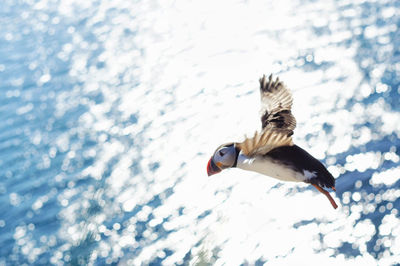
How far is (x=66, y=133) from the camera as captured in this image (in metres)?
61.3

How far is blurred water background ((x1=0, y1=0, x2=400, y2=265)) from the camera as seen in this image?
4378 centimetres

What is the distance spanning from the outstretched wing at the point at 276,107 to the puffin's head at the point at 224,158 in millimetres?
1606

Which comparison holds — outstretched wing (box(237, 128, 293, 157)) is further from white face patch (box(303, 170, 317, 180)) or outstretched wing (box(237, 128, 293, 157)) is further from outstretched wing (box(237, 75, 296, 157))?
→ white face patch (box(303, 170, 317, 180))

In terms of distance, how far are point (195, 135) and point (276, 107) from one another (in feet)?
137

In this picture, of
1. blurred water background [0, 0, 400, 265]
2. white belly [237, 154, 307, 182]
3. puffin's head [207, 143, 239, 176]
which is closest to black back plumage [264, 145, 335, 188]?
white belly [237, 154, 307, 182]

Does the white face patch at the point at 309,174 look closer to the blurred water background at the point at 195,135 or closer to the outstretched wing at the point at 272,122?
the outstretched wing at the point at 272,122

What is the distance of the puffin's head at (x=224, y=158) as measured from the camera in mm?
10914

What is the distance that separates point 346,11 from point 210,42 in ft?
60.2

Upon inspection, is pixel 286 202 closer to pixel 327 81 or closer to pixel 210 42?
pixel 327 81

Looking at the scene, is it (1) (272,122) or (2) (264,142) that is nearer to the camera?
(2) (264,142)

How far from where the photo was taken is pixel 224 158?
430 inches

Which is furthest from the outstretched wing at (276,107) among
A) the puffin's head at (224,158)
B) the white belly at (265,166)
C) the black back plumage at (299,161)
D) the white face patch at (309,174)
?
the puffin's head at (224,158)

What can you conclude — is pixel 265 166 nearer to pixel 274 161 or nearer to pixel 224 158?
pixel 274 161

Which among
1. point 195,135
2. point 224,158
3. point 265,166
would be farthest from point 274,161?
point 195,135
